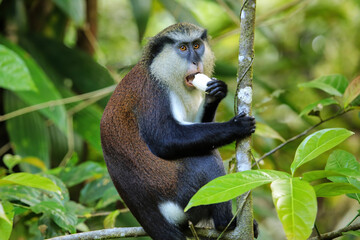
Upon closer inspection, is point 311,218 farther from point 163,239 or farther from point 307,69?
point 307,69

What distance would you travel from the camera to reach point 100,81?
17.4 feet

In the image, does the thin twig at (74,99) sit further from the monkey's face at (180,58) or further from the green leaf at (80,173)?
the monkey's face at (180,58)

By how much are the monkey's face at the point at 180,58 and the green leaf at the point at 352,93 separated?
1058 millimetres

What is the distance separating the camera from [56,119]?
4328mm

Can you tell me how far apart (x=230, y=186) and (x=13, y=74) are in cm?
242

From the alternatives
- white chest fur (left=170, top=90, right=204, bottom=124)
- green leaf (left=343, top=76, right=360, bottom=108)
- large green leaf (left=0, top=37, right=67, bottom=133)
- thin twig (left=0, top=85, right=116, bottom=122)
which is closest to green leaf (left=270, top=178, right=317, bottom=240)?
green leaf (left=343, top=76, right=360, bottom=108)

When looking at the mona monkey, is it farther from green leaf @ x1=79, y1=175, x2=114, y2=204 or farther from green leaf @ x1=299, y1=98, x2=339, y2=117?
green leaf @ x1=79, y1=175, x2=114, y2=204

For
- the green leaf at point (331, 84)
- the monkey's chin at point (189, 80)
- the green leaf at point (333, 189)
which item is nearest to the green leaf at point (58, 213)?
the monkey's chin at point (189, 80)

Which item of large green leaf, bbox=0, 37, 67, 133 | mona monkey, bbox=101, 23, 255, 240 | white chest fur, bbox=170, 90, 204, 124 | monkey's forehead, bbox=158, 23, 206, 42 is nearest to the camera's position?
mona monkey, bbox=101, 23, 255, 240

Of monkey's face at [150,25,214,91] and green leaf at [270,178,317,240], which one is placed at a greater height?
monkey's face at [150,25,214,91]

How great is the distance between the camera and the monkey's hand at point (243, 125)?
2.62 m

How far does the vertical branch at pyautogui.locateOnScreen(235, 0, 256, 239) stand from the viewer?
2.28 metres

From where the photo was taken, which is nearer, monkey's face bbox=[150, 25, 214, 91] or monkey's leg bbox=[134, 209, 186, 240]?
monkey's leg bbox=[134, 209, 186, 240]

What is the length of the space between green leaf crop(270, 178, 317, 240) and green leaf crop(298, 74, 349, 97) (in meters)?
1.46
